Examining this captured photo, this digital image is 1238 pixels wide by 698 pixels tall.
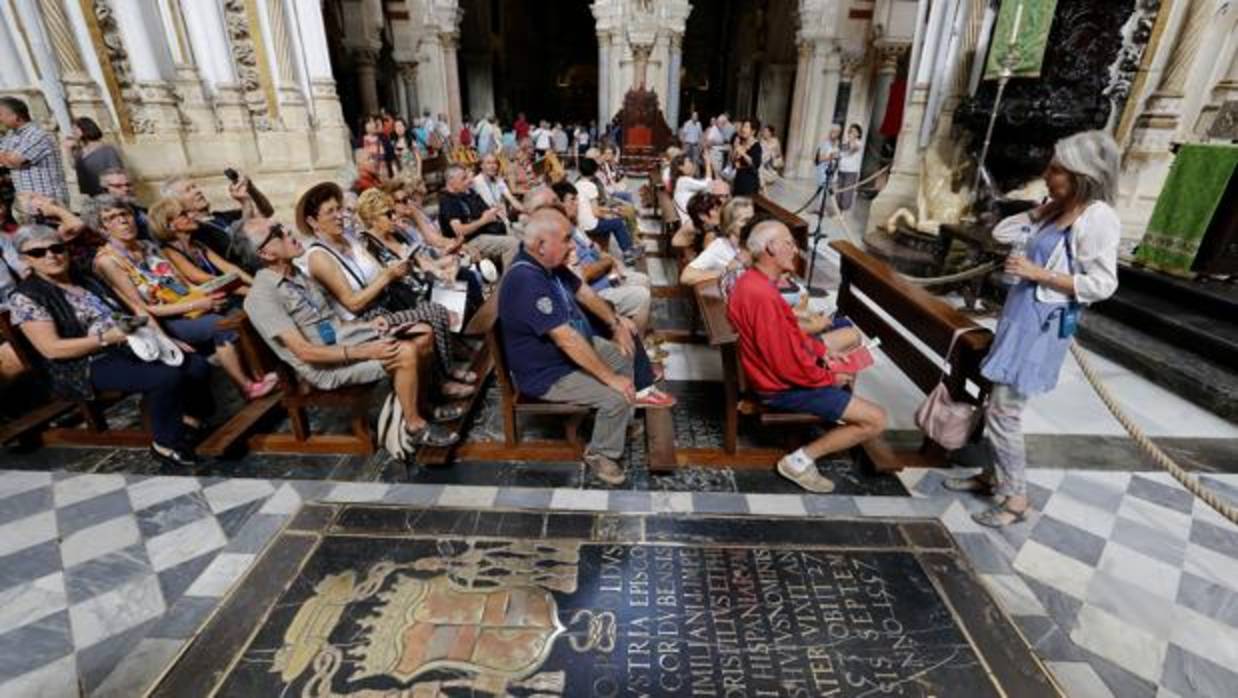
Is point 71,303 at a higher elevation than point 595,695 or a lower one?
higher

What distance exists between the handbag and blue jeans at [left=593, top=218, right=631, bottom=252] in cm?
401

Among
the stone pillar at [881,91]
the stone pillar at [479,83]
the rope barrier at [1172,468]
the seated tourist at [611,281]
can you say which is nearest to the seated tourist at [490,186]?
the seated tourist at [611,281]

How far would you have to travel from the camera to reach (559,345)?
9.02 ft

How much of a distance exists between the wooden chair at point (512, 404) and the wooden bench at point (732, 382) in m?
0.77

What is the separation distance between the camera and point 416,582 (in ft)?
6.94

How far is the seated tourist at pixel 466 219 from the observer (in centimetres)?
504

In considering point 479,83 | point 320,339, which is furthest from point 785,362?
point 479,83

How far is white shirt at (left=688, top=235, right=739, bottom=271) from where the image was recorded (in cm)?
388

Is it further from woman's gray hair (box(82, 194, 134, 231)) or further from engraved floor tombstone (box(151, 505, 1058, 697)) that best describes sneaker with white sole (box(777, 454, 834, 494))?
woman's gray hair (box(82, 194, 134, 231))

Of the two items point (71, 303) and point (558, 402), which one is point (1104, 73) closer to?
point (558, 402)

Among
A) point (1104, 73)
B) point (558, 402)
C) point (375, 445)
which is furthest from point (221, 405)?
point (1104, 73)

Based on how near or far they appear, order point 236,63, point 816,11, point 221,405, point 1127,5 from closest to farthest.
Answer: point 221,405 < point 1127,5 < point 236,63 < point 816,11

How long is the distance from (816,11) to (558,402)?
15.8 m

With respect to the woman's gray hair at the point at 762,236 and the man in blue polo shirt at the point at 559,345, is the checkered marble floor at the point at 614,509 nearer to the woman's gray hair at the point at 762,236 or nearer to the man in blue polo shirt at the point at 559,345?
the man in blue polo shirt at the point at 559,345
